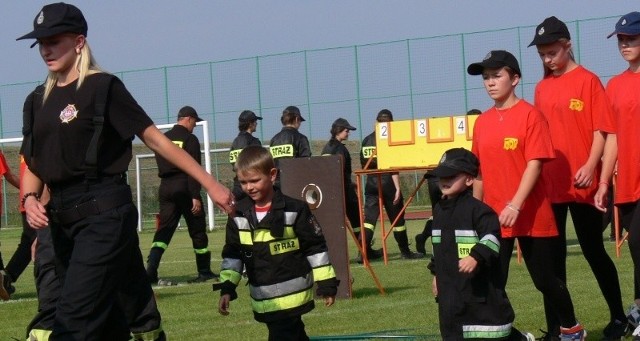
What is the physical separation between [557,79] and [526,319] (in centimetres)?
221

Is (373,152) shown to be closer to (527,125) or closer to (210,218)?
(527,125)

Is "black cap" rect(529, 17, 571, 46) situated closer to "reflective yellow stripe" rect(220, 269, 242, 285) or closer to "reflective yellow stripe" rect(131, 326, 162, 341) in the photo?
"reflective yellow stripe" rect(220, 269, 242, 285)

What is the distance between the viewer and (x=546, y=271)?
7984mm

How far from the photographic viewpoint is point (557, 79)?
27.5 feet

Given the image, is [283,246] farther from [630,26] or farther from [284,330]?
[630,26]

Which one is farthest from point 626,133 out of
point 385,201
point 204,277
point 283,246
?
point 385,201

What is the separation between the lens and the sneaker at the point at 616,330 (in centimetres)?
849

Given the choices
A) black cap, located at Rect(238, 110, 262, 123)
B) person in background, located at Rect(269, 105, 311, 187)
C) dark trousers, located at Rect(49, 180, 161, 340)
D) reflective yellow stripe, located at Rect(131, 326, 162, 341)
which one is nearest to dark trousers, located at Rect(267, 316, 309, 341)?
reflective yellow stripe, located at Rect(131, 326, 162, 341)

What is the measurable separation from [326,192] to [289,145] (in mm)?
4605

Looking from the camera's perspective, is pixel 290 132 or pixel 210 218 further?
pixel 210 218

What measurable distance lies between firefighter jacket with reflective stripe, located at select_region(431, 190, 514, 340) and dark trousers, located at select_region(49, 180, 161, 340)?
1813mm

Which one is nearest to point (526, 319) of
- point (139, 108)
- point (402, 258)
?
point (139, 108)

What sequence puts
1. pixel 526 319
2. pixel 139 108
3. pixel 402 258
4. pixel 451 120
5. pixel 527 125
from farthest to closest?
pixel 402 258 → pixel 451 120 → pixel 526 319 → pixel 527 125 → pixel 139 108

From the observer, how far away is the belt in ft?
20.5
